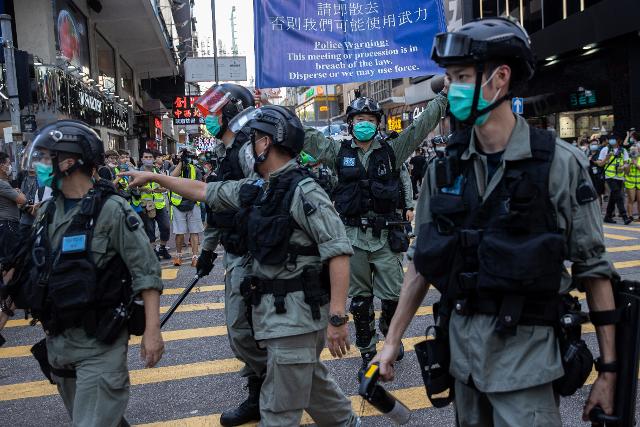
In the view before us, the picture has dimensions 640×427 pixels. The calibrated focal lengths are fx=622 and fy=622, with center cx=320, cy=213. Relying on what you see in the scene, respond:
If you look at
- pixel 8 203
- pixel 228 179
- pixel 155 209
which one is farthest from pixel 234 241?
pixel 155 209

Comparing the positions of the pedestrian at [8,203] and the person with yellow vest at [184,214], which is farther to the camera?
the person with yellow vest at [184,214]

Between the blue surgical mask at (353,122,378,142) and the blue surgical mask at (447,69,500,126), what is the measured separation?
9.37ft

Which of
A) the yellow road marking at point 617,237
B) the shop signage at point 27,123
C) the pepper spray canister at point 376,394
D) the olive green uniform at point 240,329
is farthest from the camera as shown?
the yellow road marking at point 617,237

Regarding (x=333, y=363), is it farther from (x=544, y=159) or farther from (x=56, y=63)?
(x=56, y=63)

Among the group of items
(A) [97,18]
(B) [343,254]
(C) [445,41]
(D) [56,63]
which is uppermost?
(A) [97,18]

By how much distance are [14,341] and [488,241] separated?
6.07 m

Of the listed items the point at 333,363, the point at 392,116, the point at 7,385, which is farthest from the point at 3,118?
the point at 392,116

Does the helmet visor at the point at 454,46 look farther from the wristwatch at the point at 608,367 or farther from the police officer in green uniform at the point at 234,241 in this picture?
the police officer in green uniform at the point at 234,241

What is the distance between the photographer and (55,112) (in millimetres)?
13570

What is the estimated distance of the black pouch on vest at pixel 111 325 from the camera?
2.85 meters

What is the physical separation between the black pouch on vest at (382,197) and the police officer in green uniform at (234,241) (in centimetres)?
115

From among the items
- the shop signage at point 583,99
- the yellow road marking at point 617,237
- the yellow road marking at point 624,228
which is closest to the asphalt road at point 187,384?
the yellow road marking at point 617,237

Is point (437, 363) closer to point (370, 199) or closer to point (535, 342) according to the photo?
point (535, 342)

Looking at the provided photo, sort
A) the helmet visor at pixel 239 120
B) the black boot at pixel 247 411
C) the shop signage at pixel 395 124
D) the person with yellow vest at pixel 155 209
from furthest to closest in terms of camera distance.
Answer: the shop signage at pixel 395 124 < the person with yellow vest at pixel 155 209 < the helmet visor at pixel 239 120 < the black boot at pixel 247 411
